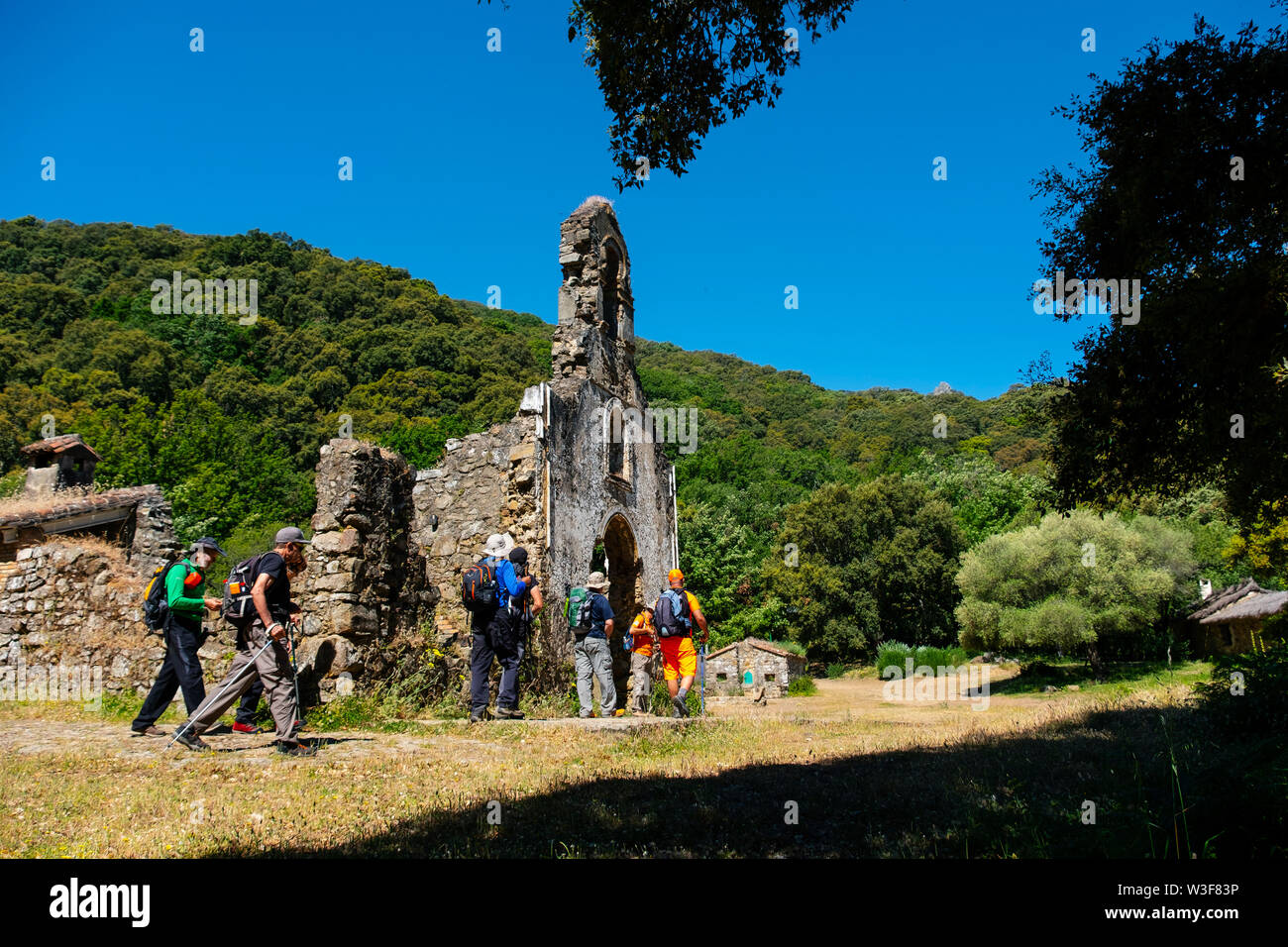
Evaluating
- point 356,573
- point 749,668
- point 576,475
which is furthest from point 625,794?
point 749,668

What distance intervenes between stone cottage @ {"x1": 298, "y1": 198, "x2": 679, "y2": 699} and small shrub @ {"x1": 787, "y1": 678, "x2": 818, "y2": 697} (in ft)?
48.2

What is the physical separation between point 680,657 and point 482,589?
119 inches

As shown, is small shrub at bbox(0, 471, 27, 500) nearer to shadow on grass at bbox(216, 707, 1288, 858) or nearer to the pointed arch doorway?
the pointed arch doorway

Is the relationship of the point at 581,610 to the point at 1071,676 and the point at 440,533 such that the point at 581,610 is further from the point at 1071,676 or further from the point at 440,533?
the point at 1071,676

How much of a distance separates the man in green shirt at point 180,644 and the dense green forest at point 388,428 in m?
29.5

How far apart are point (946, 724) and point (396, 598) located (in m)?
7.20

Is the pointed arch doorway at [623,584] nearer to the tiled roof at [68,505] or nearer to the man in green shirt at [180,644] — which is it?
the tiled roof at [68,505]

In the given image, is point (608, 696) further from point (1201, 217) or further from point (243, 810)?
point (1201, 217)

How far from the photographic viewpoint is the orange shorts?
10.5 m

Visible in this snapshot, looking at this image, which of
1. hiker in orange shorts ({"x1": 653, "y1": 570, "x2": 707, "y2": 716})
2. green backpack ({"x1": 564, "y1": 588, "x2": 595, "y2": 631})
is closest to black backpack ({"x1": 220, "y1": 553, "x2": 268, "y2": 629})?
green backpack ({"x1": 564, "y1": 588, "x2": 595, "y2": 631})

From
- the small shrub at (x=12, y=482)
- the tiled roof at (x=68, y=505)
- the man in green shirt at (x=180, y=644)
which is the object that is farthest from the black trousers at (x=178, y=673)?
the small shrub at (x=12, y=482)

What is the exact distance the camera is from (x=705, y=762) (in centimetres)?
650
